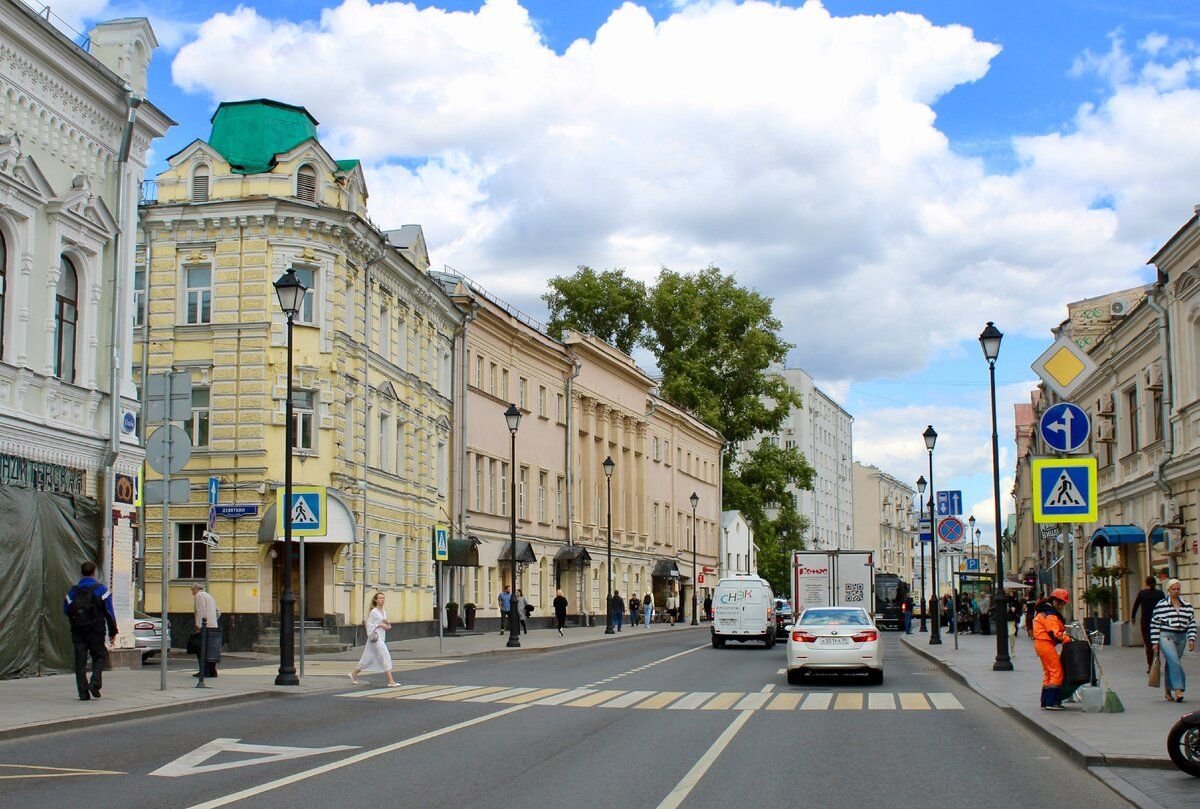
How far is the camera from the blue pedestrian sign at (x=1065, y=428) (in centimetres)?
1591

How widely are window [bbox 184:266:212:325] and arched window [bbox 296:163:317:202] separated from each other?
3245 mm

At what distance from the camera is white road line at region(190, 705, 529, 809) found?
34.2 feet

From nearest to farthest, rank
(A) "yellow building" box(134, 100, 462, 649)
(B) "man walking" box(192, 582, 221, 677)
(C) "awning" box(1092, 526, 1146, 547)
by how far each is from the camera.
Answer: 1. (B) "man walking" box(192, 582, 221, 677)
2. (C) "awning" box(1092, 526, 1146, 547)
3. (A) "yellow building" box(134, 100, 462, 649)

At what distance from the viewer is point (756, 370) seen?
82188mm

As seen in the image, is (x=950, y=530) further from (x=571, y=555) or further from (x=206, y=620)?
(x=571, y=555)

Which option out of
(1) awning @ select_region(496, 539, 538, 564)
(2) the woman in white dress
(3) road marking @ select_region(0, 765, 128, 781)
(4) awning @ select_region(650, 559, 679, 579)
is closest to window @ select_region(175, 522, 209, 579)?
(2) the woman in white dress

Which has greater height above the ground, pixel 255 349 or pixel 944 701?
pixel 255 349

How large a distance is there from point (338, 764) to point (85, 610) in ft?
25.1

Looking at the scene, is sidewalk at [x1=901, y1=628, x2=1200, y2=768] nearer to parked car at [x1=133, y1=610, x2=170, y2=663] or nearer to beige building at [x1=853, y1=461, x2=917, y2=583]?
parked car at [x1=133, y1=610, x2=170, y2=663]

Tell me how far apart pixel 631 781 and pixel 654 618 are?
6427 centimetres

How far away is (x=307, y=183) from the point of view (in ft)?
125

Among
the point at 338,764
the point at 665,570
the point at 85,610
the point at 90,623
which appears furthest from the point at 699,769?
the point at 665,570

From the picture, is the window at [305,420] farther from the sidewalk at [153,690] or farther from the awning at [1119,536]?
the awning at [1119,536]

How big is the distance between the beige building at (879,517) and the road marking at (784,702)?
138 meters
